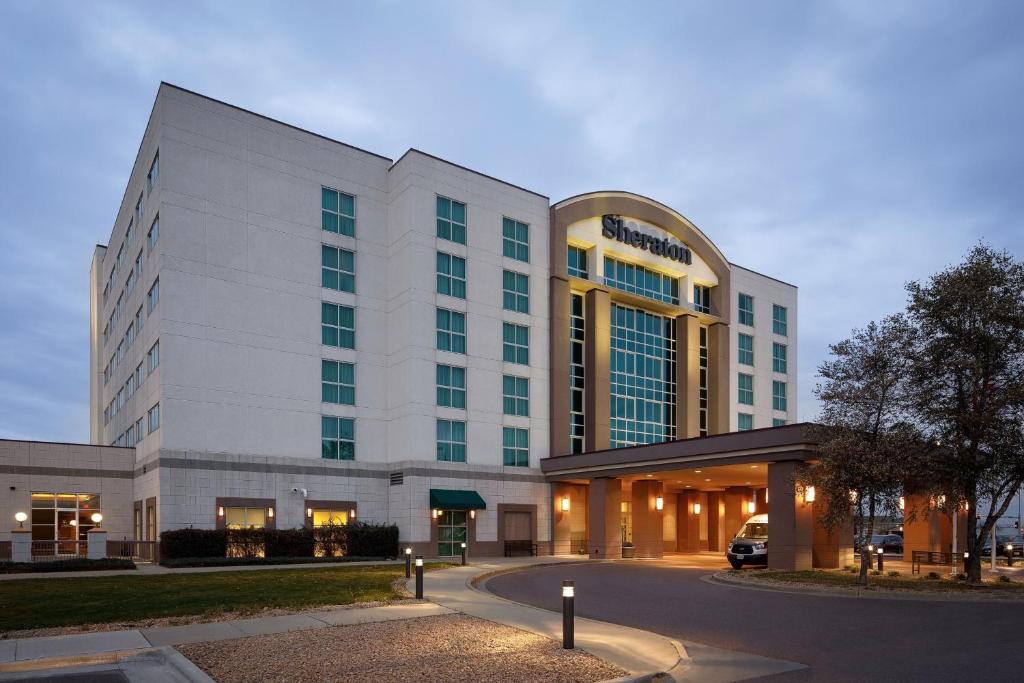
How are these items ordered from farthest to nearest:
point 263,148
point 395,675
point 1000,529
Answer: point 1000,529, point 263,148, point 395,675

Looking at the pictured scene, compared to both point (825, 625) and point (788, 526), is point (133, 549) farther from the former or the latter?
point (825, 625)

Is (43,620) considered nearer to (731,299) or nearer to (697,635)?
(697,635)

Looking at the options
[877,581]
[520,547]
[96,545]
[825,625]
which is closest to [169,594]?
[825,625]

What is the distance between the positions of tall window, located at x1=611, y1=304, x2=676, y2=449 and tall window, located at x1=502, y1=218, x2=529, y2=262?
321 inches

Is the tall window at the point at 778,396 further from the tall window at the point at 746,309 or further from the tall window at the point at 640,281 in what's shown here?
the tall window at the point at 640,281

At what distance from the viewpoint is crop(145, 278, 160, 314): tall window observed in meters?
37.2

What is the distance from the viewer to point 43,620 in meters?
14.9

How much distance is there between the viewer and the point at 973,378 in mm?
23938

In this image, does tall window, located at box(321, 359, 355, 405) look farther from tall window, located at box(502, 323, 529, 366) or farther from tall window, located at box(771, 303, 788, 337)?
tall window, located at box(771, 303, 788, 337)

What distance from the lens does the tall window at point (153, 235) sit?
37594mm

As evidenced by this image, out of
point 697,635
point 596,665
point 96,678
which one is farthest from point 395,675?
point 697,635

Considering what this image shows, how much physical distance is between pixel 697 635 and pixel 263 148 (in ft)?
107

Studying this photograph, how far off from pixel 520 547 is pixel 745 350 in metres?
24.8

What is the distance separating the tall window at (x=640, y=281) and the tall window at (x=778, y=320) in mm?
11328
